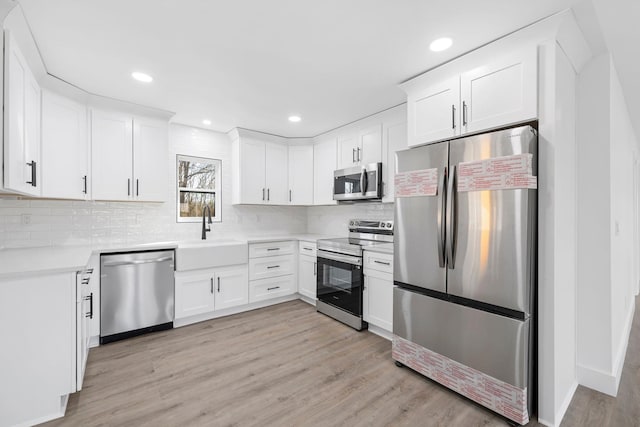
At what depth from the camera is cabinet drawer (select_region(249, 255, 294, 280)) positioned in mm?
3852

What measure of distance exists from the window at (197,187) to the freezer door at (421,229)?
2.81m

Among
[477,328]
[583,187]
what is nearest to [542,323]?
[477,328]

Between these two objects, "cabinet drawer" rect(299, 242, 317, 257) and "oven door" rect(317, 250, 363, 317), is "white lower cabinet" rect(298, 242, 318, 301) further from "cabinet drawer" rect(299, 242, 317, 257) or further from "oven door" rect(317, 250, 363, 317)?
"oven door" rect(317, 250, 363, 317)

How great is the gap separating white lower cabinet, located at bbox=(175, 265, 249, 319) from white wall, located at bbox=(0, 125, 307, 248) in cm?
75

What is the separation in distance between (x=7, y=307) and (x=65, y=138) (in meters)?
1.74

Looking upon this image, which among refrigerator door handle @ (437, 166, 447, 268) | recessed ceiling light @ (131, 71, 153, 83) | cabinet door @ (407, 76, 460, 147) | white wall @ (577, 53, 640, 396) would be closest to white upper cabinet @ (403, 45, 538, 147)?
cabinet door @ (407, 76, 460, 147)

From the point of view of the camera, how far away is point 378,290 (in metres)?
2.99

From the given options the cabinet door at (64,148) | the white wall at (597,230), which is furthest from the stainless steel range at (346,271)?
the cabinet door at (64,148)

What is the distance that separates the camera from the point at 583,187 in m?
2.19

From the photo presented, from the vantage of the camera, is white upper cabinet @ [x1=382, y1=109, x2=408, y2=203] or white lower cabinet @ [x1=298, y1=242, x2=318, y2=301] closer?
white upper cabinet @ [x1=382, y1=109, x2=408, y2=203]

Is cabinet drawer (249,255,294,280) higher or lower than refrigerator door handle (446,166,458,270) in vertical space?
lower

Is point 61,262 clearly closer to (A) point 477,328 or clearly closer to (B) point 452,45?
(A) point 477,328

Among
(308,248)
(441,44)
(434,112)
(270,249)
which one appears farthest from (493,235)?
(270,249)

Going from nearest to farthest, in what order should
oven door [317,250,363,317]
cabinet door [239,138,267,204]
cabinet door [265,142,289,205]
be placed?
1. oven door [317,250,363,317]
2. cabinet door [239,138,267,204]
3. cabinet door [265,142,289,205]
